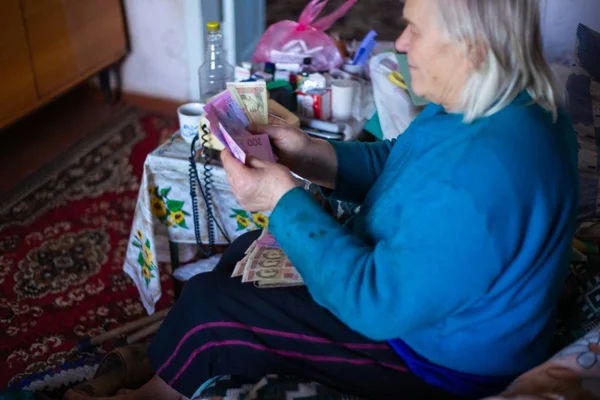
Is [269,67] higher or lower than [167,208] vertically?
higher

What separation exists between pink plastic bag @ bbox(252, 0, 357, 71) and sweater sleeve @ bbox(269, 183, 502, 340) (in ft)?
3.42

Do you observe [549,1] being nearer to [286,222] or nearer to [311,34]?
[311,34]

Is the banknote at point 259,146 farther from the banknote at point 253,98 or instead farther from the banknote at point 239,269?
the banknote at point 239,269

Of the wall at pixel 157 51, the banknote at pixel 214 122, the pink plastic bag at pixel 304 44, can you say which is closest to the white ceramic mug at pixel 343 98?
the pink plastic bag at pixel 304 44

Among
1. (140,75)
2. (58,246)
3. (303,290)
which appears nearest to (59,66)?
(140,75)

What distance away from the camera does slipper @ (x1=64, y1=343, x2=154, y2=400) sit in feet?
4.74

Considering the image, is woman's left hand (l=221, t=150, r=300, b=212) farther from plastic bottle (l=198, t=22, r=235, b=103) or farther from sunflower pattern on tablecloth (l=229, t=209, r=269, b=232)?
plastic bottle (l=198, t=22, r=235, b=103)

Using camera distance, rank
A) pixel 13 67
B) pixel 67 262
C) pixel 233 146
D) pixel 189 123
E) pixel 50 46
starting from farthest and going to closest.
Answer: pixel 50 46 → pixel 13 67 → pixel 67 262 → pixel 189 123 → pixel 233 146

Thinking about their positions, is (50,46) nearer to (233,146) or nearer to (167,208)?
(167,208)

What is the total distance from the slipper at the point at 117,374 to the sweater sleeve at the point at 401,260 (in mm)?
734

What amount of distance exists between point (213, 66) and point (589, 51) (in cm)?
109

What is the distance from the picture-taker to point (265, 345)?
1116 mm

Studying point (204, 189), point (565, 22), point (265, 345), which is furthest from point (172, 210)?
point (565, 22)

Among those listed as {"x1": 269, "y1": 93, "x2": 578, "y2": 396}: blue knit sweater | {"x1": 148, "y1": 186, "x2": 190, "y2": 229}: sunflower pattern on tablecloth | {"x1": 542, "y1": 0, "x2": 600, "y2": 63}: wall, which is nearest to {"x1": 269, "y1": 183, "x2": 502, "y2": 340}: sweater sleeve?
{"x1": 269, "y1": 93, "x2": 578, "y2": 396}: blue knit sweater
